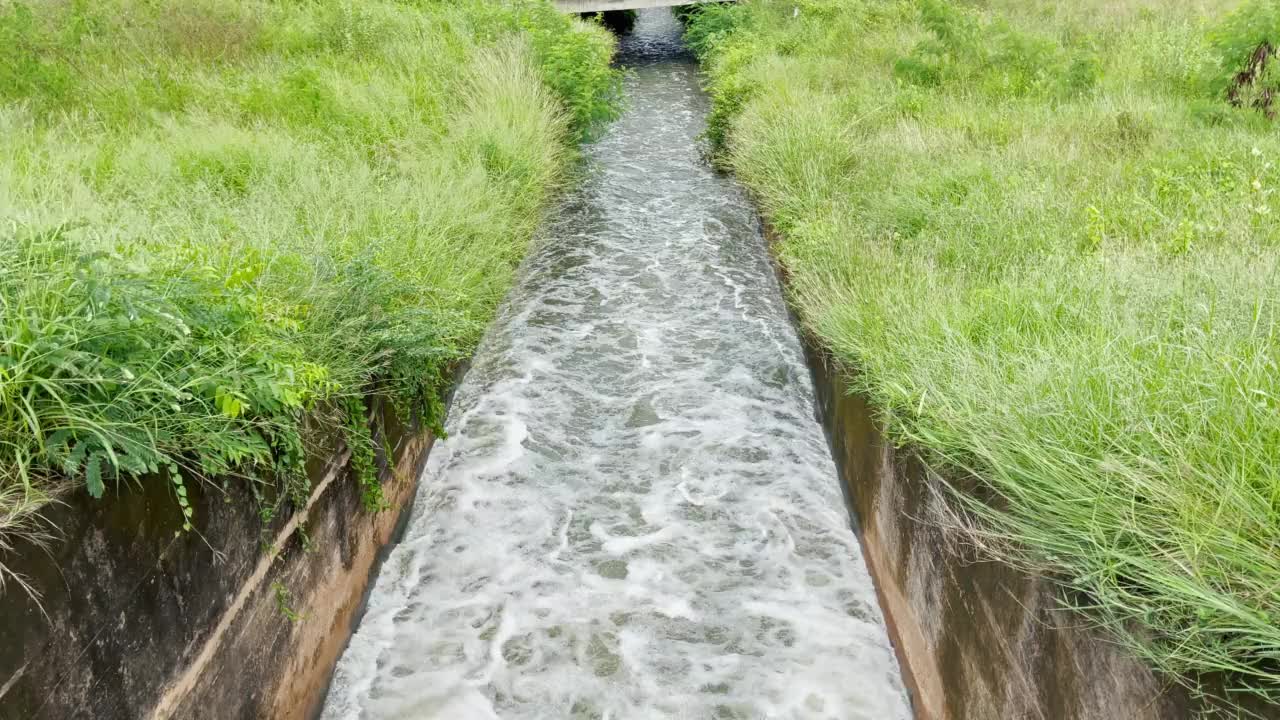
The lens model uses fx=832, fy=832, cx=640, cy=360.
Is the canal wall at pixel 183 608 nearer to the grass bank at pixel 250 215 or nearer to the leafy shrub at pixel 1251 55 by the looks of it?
the grass bank at pixel 250 215

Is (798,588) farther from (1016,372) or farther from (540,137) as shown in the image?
(540,137)

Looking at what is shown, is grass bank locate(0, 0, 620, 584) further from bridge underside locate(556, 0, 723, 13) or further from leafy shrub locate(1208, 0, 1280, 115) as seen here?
bridge underside locate(556, 0, 723, 13)

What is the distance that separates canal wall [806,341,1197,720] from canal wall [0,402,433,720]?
2.89 meters

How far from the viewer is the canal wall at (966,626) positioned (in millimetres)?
2609

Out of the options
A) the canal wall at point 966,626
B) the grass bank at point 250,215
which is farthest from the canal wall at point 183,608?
the canal wall at point 966,626

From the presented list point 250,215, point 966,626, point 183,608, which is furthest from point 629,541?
point 250,215

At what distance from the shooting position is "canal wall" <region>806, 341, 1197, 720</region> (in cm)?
261

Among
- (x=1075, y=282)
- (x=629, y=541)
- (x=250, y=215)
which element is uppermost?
(x=250, y=215)

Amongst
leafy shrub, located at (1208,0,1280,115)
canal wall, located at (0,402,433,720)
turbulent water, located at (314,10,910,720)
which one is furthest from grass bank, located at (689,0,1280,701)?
canal wall, located at (0,402,433,720)

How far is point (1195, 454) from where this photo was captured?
9.13 feet

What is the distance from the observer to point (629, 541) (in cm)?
521

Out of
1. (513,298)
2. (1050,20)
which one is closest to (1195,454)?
(513,298)

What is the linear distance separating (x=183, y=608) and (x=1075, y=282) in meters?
4.58

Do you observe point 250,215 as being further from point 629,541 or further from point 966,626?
point 966,626
